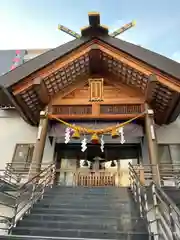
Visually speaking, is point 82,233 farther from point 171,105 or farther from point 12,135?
point 12,135

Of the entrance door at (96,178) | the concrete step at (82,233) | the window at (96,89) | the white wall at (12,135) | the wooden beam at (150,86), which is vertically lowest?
the concrete step at (82,233)

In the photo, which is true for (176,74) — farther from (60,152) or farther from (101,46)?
(60,152)

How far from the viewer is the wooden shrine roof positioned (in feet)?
25.2

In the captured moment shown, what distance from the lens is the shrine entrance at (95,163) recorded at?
9.84 m

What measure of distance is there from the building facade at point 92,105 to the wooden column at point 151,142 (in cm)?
3

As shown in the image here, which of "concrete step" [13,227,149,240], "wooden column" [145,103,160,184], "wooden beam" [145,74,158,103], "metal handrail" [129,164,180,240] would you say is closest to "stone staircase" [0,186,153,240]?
"concrete step" [13,227,149,240]

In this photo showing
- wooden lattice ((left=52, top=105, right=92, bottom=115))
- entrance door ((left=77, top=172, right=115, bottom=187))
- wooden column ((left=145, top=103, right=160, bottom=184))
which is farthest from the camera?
entrance door ((left=77, top=172, right=115, bottom=187))

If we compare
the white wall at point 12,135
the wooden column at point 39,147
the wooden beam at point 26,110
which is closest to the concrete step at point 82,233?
the wooden column at point 39,147

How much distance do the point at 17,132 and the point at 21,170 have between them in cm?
195

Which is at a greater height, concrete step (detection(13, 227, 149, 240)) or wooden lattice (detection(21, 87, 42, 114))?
wooden lattice (detection(21, 87, 42, 114))

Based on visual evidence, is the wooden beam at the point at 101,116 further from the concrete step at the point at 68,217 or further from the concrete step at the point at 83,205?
the concrete step at the point at 68,217

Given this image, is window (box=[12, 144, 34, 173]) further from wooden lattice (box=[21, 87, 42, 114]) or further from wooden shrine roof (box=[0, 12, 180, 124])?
wooden lattice (box=[21, 87, 42, 114])

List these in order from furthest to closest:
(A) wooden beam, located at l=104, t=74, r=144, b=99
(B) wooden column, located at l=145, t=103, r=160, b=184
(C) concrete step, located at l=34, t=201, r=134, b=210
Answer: (A) wooden beam, located at l=104, t=74, r=144, b=99 < (B) wooden column, located at l=145, t=103, r=160, b=184 < (C) concrete step, located at l=34, t=201, r=134, b=210

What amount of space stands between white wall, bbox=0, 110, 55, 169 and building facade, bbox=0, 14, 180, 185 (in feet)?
0.14
